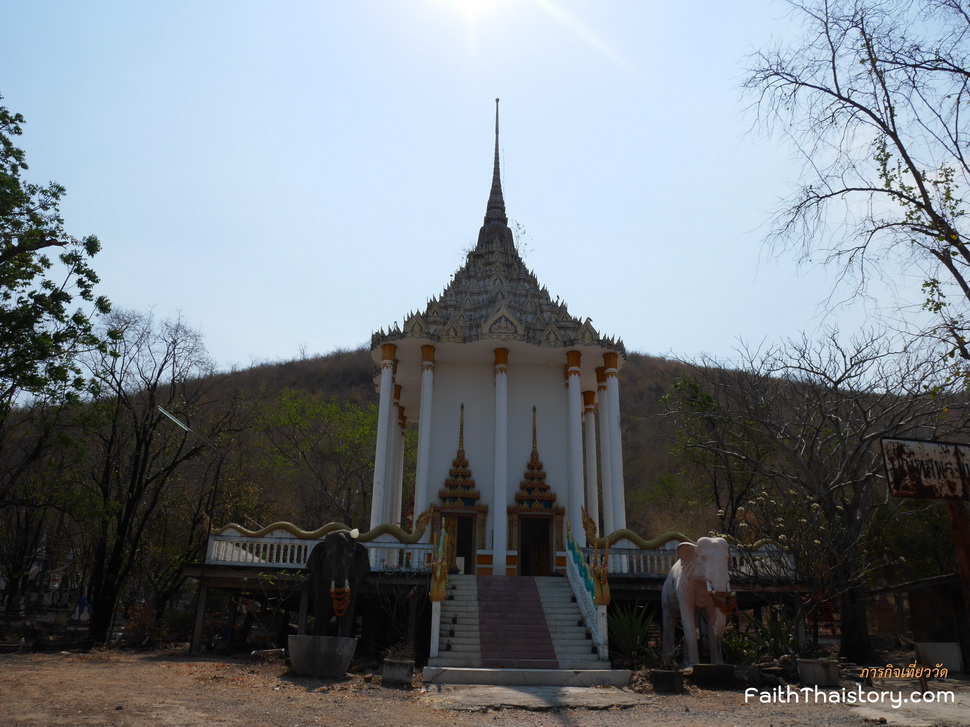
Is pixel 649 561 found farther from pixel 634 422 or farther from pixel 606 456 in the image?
pixel 634 422

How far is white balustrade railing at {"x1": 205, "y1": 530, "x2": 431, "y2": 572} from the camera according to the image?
50.6 feet

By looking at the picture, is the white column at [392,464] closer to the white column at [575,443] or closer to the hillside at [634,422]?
the white column at [575,443]

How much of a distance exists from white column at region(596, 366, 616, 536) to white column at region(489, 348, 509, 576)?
8.88ft

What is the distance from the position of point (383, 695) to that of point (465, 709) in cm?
128

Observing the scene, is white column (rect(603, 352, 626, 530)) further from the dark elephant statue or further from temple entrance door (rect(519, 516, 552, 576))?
the dark elephant statue

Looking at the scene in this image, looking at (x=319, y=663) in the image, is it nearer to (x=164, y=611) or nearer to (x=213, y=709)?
(x=213, y=709)

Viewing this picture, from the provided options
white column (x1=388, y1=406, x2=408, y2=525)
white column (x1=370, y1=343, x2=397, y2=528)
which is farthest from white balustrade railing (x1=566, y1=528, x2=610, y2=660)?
white column (x1=388, y1=406, x2=408, y2=525)

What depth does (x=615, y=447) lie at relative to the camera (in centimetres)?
1984

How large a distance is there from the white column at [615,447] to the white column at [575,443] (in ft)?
2.84

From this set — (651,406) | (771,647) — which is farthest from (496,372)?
(651,406)

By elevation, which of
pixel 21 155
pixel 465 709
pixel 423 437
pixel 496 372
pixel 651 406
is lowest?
pixel 465 709

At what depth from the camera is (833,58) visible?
1017 cm

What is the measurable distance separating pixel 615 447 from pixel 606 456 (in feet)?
1.42

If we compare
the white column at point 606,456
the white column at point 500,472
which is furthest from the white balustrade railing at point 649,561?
the white column at point 606,456
